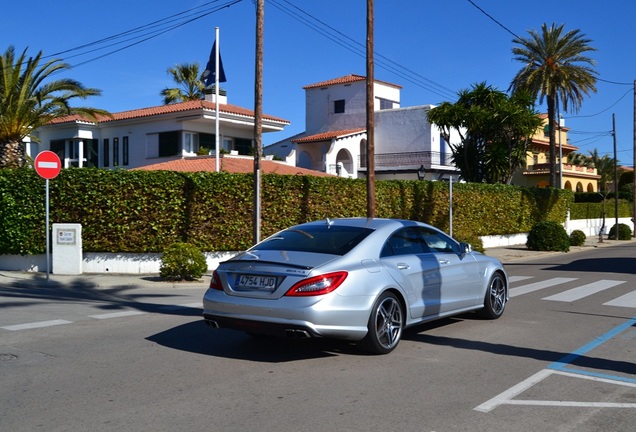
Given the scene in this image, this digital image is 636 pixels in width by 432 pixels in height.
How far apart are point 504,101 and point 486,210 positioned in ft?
22.9

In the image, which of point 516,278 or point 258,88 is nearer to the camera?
point 516,278

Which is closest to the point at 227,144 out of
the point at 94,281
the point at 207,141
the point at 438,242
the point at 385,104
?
the point at 207,141

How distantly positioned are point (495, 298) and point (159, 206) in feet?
34.2

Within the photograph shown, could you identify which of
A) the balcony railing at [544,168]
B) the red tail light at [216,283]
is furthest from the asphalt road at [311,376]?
the balcony railing at [544,168]

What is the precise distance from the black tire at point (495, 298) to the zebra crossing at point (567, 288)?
288cm

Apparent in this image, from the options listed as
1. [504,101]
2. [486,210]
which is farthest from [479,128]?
[486,210]

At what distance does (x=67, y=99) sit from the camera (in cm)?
2534

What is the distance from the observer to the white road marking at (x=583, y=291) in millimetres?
13094

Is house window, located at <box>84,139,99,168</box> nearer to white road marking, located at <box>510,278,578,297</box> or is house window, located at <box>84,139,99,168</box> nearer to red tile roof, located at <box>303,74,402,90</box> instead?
red tile roof, located at <box>303,74,402,90</box>

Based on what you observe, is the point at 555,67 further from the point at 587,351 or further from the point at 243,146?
the point at 587,351


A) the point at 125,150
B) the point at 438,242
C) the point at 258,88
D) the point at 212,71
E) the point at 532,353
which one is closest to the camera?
the point at 532,353

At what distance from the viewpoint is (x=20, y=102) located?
894 inches

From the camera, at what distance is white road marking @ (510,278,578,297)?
46.3 ft

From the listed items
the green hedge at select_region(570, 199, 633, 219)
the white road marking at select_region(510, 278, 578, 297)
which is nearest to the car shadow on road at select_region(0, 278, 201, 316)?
the white road marking at select_region(510, 278, 578, 297)
